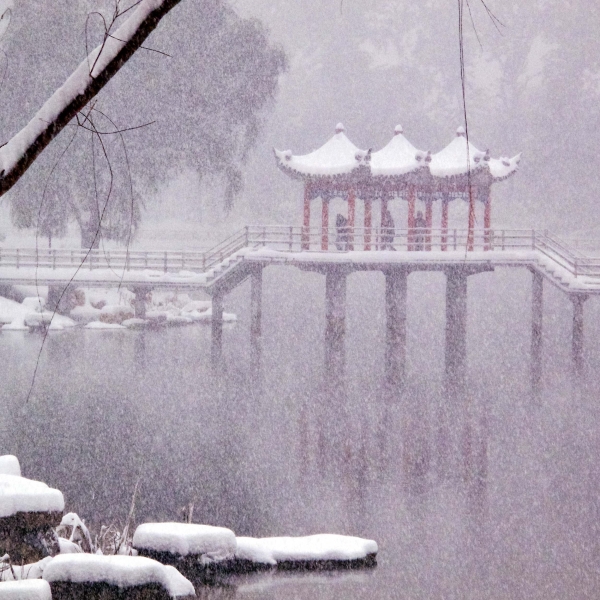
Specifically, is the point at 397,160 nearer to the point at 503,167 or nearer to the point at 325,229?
the point at 325,229

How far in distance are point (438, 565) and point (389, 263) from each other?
1404cm

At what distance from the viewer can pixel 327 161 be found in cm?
2219

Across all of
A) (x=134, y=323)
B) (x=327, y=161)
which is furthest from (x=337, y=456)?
(x=134, y=323)

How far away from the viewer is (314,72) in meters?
51.7

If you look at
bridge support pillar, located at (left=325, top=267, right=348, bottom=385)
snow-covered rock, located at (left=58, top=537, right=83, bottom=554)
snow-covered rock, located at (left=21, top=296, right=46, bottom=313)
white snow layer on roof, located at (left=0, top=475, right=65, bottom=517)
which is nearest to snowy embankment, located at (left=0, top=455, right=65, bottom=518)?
white snow layer on roof, located at (left=0, top=475, right=65, bottom=517)

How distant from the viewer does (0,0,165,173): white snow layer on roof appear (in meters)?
2.51

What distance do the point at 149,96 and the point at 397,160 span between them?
322 inches

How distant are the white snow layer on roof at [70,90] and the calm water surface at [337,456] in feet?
17.1

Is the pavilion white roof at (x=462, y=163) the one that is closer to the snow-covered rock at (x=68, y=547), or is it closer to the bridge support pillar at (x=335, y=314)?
the bridge support pillar at (x=335, y=314)

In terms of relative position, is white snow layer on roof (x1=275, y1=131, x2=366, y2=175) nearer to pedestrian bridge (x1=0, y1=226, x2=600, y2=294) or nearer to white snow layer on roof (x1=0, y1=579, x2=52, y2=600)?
pedestrian bridge (x1=0, y1=226, x2=600, y2=294)

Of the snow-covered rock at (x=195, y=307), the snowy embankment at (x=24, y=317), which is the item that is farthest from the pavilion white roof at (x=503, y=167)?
the snow-covered rock at (x=195, y=307)

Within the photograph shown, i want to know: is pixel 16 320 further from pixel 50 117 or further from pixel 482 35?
pixel 482 35

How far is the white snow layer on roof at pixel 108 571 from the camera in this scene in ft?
20.4

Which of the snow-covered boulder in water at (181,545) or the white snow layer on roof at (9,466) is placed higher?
the white snow layer on roof at (9,466)
